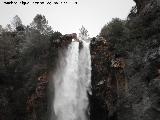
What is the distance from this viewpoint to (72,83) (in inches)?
1487

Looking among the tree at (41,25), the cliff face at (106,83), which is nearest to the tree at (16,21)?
the tree at (41,25)

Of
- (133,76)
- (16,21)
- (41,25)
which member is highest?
(16,21)

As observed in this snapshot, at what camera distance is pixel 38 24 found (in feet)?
170

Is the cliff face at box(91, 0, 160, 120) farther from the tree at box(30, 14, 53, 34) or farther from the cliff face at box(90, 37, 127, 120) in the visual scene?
the tree at box(30, 14, 53, 34)

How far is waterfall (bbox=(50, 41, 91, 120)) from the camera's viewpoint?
116 ft

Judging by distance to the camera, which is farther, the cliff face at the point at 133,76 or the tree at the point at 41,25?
the tree at the point at 41,25

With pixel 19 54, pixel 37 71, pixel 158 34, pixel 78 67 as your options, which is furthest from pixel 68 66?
pixel 158 34

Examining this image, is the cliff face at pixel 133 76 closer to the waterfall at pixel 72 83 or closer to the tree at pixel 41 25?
the waterfall at pixel 72 83

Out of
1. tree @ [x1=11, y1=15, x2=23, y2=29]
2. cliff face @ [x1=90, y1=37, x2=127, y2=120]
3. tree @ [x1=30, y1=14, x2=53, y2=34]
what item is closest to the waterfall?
cliff face @ [x1=90, y1=37, x2=127, y2=120]

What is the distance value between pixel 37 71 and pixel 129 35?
13596 mm

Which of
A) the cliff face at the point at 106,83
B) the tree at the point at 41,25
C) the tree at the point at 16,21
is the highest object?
the tree at the point at 16,21

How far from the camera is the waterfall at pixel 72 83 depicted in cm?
3534

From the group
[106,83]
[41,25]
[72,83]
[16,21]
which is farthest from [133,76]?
[16,21]

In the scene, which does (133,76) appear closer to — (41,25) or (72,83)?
(72,83)
